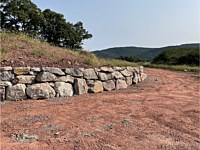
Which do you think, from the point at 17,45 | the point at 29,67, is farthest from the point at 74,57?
the point at 29,67

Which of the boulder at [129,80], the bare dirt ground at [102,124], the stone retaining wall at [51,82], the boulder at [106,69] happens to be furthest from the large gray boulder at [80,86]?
the boulder at [129,80]

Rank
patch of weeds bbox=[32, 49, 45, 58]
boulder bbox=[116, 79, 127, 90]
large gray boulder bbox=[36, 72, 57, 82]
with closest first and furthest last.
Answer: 1. large gray boulder bbox=[36, 72, 57, 82]
2. patch of weeds bbox=[32, 49, 45, 58]
3. boulder bbox=[116, 79, 127, 90]

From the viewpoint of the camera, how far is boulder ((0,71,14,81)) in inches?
230

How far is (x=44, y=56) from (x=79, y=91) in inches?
63.2

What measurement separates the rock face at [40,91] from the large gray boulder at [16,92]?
11 centimetres

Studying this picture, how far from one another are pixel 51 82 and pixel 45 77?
0.64 feet

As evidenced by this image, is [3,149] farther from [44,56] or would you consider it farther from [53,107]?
[44,56]

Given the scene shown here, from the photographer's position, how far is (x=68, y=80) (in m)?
6.60

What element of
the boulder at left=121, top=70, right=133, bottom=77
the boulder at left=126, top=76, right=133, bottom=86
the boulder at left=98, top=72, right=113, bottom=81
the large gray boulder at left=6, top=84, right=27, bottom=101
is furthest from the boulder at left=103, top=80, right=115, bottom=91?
→ the large gray boulder at left=6, top=84, right=27, bottom=101

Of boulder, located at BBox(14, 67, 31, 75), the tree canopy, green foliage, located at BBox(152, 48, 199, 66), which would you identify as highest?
the tree canopy

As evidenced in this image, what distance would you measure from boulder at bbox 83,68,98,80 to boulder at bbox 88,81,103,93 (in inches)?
6.3

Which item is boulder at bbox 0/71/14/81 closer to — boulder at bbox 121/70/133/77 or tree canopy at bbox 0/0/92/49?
boulder at bbox 121/70/133/77

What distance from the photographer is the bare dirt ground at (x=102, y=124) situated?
342cm

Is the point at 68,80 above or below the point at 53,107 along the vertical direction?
above
